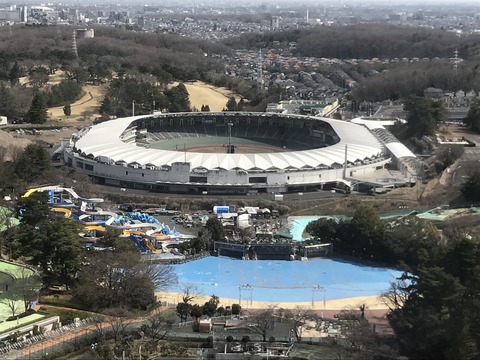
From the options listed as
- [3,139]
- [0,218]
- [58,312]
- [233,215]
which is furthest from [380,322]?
[3,139]

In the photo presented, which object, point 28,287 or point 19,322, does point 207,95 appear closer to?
point 28,287

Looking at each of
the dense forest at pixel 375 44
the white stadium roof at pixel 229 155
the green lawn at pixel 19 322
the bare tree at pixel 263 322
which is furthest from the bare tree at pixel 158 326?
the dense forest at pixel 375 44

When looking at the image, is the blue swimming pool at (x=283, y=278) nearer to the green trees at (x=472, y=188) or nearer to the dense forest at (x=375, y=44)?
the green trees at (x=472, y=188)

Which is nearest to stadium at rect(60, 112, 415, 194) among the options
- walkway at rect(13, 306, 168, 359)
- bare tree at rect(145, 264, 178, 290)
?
bare tree at rect(145, 264, 178, 290)

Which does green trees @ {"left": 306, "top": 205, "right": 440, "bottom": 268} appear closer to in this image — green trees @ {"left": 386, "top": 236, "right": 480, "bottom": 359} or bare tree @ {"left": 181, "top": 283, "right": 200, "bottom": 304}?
green trees @ {"left": 386, "top": 236, "right": 480, "bottom": 359}

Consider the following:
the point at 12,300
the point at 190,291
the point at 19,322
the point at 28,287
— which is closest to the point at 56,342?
the point at 19,322

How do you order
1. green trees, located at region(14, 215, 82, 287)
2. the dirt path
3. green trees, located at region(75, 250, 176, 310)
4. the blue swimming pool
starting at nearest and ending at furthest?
1. green trees, located at region(75, 250, 176, 310)
2. green trees, located at region(14, 215, 82, 287)
3. the blue swimming pool
4. the dirt path
